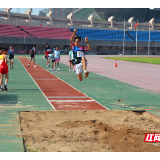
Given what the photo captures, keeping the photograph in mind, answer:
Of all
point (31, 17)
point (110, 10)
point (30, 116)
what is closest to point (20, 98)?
point (30, 116)

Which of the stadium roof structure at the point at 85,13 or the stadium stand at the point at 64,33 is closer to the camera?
the stadium stand at the point at 64,33

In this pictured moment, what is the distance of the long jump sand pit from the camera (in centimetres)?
585

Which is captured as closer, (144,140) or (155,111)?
(144,140)

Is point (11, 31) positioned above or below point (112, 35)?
above

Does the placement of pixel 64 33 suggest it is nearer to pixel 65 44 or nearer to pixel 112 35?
pixel 65 44

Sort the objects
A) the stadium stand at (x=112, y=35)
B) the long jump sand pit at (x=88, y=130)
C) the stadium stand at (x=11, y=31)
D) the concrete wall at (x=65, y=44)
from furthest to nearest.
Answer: the stadium stand at (x=112, y=35)
the stadium stand at (x=11, y=31)
the concrete wall at (x=65, y=44)
the long jump sand pit at (x=88, y=130)

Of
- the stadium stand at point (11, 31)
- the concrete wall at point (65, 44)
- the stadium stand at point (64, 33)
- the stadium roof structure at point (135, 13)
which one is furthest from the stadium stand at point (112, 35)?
the stadium roof structure at point (135, 13)

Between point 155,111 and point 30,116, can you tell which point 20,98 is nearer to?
point 30,116

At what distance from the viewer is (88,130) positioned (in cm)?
711

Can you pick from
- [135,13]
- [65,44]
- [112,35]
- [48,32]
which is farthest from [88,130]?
[135,13]

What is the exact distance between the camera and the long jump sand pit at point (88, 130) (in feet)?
19.2

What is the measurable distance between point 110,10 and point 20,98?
11734 cm

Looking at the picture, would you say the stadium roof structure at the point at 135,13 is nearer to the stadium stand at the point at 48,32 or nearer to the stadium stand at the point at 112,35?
the stadium stand at the point at 112,35
